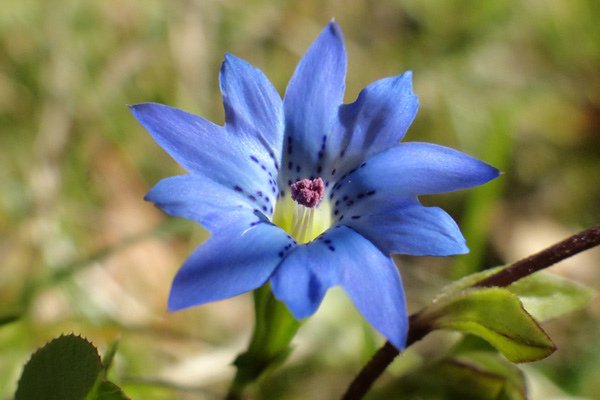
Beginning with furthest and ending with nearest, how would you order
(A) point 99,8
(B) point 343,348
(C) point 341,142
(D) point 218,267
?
(A) point 99,8 → (B) point 343,348 → (C) point 341,142 → (D) point 218,267

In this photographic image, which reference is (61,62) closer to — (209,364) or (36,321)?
(36,321)

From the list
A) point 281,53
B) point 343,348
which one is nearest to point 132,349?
point 343,348

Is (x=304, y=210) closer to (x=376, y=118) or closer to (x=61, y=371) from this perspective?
(x=376, y=118)

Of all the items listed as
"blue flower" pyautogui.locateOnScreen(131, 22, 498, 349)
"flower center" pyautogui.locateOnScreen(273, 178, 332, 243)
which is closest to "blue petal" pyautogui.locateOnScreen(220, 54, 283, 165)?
"blue flower" pyautogui.locateOnScreen(131, 22, 498, 349)

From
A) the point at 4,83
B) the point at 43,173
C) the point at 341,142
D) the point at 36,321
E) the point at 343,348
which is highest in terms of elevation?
the point at 341,142

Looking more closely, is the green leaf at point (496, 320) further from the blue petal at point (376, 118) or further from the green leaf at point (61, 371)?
the green leaf at point (61, 371)

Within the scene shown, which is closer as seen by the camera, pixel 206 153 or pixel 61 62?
pixel 206 153

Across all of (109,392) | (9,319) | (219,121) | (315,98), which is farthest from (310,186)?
(219,121)
